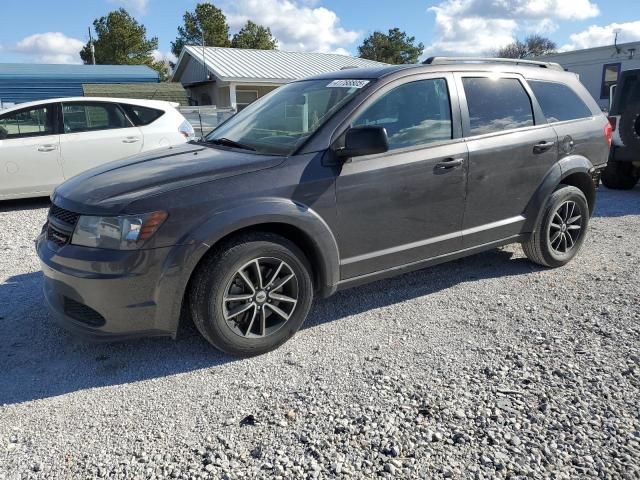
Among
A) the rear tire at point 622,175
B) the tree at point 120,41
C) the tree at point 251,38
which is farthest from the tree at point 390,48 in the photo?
the rear tire at point 622,175

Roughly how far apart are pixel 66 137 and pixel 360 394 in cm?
687

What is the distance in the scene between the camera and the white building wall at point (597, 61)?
21062 mm

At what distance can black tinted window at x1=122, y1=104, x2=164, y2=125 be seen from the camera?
8430mm

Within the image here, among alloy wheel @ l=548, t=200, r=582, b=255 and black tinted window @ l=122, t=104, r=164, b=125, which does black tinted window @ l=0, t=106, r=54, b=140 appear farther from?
alloy wheel @ l=548, t=200, r=582, b=255

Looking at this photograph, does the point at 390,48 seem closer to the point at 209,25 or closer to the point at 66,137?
the point at 209,25

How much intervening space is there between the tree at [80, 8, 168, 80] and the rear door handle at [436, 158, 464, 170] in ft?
130

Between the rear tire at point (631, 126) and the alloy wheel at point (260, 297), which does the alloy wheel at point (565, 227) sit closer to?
the alloy wheel at point (260, 297)

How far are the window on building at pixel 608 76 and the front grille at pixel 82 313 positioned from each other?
935 inches

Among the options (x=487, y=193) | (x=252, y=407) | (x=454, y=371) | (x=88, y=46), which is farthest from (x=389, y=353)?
(x=88, y=46)

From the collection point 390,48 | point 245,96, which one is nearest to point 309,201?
A: point 245,96

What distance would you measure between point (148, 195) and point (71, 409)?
48.8 inches

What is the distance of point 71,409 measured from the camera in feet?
9.46

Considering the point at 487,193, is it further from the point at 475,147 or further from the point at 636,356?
the point at 636,356

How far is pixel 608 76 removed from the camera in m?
22.0
